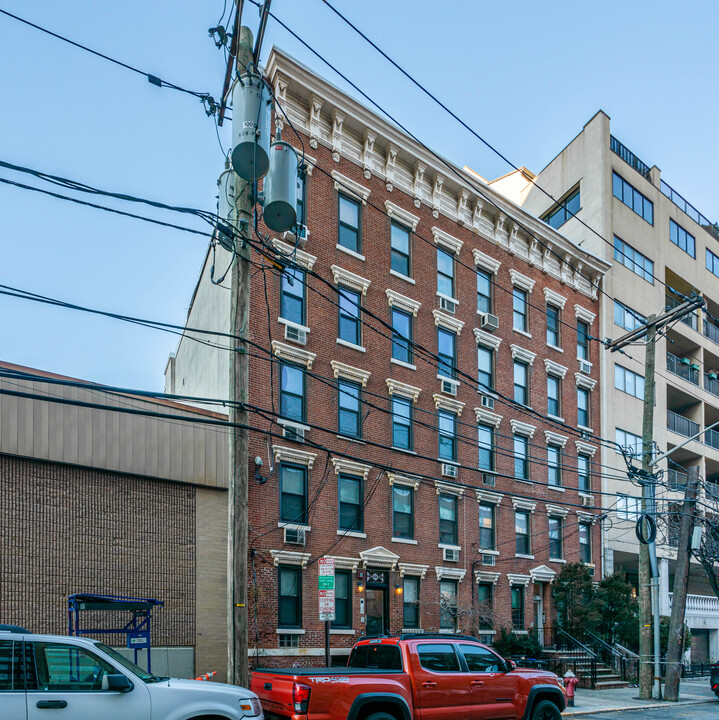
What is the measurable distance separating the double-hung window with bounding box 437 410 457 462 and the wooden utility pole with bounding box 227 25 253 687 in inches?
548

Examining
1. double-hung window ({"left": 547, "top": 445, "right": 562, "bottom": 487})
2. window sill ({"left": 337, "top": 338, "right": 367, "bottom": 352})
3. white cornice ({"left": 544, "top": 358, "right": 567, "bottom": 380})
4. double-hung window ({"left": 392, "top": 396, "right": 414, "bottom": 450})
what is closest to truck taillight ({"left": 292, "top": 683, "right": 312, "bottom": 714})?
window sill ({"left": 337, "top": 338, "right": 367, "bottom": 352})

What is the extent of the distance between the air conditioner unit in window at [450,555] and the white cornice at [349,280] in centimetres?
839

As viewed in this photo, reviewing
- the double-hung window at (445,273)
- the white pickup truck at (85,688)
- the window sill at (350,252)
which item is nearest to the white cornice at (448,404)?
the double-hung window at (445,273)

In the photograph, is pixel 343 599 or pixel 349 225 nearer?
pixel 343 599

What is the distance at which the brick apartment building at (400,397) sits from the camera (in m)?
22.1

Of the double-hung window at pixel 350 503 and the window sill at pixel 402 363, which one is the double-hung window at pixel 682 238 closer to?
the window sill at pixel 402 363

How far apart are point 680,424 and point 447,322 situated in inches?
744

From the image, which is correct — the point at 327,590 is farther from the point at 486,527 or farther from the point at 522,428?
the point at 522,428

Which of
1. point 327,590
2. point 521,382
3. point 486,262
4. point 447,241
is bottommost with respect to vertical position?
point 327,590

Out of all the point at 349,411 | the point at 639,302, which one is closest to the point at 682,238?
the point at 639,302

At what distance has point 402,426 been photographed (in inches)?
1008

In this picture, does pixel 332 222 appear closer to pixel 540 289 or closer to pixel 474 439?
pixel 474 439

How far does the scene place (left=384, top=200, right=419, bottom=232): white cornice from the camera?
2650 cm

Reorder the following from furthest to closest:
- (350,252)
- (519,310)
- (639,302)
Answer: (639,302), (519,310), (350,252)
